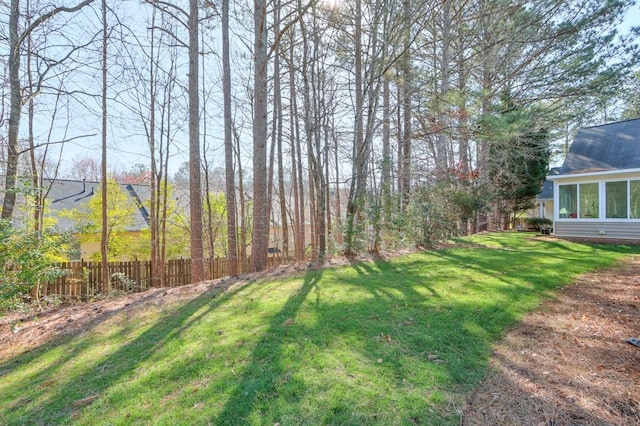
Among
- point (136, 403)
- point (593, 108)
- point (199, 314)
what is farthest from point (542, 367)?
point (593, 108)

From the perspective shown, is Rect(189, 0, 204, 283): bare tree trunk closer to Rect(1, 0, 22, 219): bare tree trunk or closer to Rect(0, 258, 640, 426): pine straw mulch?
Rect(0, 258, 640, 426): pine straw mulch

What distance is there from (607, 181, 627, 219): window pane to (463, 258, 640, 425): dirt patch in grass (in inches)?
306

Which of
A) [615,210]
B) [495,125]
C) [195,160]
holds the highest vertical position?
[495,125]

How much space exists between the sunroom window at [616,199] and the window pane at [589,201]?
31 centimetres

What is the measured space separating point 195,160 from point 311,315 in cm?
439

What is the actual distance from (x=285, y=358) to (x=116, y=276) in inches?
305

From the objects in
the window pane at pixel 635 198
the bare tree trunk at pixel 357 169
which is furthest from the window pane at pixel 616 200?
the bare tree trunk at pixel 357 169

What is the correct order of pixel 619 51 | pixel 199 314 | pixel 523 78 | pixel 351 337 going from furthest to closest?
pixel 523 78 < pixel 619 51 < pixel 199 314 < pixel 351 337

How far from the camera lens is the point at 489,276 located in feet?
16.2

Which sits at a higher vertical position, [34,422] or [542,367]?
[542,367]

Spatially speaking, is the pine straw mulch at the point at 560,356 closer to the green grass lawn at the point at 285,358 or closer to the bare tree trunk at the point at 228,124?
the green grass lawn at the point at 285,358

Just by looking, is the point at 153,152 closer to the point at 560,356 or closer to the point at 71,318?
the point at 71,318

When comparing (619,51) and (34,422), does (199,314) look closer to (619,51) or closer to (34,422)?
(34,422)

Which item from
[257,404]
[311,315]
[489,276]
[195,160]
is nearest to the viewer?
[257,404]
